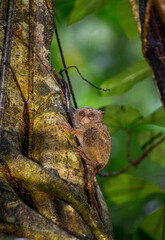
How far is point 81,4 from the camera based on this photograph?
319 centimetres

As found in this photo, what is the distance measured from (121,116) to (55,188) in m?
1.92

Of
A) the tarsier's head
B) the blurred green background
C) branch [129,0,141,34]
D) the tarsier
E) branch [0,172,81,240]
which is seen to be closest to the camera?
branch [129,0,141,34]

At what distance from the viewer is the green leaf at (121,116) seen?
360cm

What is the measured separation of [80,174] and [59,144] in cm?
23

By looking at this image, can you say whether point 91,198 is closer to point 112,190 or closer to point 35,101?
point 35,101

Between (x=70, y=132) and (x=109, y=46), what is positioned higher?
(x=109, y=46)

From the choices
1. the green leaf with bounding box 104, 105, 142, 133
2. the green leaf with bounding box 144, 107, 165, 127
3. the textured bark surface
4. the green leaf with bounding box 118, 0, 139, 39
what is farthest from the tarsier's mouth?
the green leaf with bounding box 118, 0, 139, 39

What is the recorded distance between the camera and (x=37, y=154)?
6.86 feet

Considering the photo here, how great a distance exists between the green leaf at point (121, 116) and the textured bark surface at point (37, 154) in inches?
47.9

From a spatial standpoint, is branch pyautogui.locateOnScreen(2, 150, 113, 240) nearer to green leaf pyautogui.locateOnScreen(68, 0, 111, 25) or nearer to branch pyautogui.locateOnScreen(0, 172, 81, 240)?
branch pyautogui.locateOnScreen(0, 172, 81, 240)

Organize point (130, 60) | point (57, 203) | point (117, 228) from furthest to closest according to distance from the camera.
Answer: point (130, 60), point (117, 228), point (57, 203)

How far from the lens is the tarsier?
9.20ft

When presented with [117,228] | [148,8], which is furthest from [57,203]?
[117,228]

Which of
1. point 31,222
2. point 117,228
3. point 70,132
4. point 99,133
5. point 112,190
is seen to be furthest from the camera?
point 117,228
